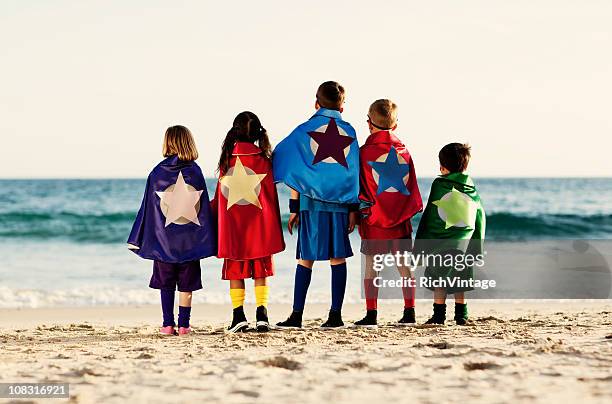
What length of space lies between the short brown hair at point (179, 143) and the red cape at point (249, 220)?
0.94ft

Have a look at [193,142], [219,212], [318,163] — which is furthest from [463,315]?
[193,142]

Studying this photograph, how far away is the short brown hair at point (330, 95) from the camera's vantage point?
18.4ft

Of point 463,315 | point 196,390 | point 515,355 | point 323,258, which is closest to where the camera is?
point 196,390

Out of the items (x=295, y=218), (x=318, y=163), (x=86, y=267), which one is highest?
(x=318, y=163)

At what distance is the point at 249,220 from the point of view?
18.1 ft

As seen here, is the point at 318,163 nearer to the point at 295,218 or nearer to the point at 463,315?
the point at 295,218

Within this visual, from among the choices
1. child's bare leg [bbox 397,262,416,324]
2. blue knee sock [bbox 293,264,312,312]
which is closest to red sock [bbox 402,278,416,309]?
child's bare leg [bbox 397,262,416,324]

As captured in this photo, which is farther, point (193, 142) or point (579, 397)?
point (193, 142)

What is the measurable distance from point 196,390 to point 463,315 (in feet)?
9.43

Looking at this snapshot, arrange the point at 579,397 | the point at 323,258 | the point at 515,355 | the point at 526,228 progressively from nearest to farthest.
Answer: the point at 579,397 → the point at 515,355 → the point at 323,258 → the point at 526,228

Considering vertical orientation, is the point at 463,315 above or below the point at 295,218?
below

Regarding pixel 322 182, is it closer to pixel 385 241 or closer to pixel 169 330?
pixel 385 241

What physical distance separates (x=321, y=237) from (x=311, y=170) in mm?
→ 458

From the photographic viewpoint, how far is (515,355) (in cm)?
418
